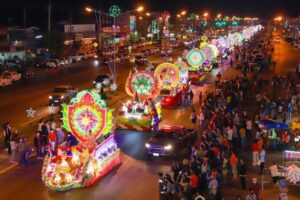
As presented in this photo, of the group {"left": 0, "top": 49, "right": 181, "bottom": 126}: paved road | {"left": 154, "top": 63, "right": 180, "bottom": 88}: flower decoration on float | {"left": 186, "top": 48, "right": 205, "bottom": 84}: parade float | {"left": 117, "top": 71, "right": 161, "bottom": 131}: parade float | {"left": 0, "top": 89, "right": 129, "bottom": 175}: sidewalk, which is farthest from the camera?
{"left": 186, "top": 48, "right": 205, "bottom": 84}: parade float

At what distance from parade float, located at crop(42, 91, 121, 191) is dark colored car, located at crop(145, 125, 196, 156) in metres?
2.91

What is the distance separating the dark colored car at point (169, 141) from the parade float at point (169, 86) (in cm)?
981

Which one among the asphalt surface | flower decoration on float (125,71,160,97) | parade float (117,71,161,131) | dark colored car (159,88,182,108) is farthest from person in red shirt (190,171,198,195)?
dark colored car (159,88,182,108)

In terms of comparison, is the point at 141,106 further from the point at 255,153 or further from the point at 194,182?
the point at 194,182

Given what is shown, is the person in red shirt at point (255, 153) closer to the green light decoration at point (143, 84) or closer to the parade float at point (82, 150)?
the parade float at point (82, 150)

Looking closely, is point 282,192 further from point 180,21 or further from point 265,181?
point 180,21

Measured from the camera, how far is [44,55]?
6988 cm

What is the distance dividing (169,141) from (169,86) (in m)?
12.7

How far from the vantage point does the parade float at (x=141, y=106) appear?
83.3ft

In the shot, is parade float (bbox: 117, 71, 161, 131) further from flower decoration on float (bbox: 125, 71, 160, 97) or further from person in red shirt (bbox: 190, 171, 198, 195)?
person in red shirt (bbox: 190, 171, 198, 195)

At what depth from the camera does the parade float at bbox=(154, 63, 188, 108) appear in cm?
3186

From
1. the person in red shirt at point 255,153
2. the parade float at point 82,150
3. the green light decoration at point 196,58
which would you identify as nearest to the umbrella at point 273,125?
the person in red shirt at point 255,153

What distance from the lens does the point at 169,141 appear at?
20578 millimetres

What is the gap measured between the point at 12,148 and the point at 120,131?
22.6ft
